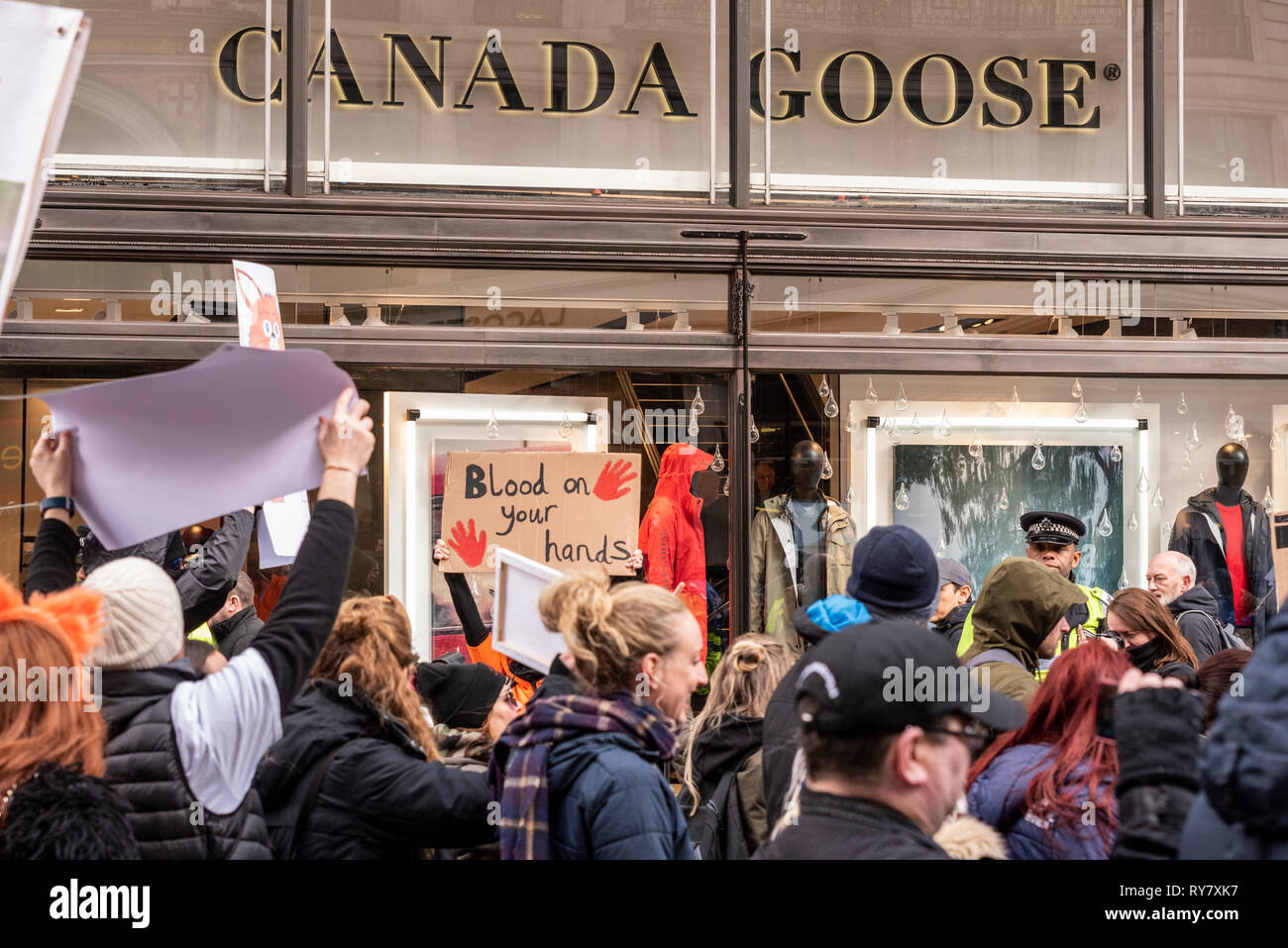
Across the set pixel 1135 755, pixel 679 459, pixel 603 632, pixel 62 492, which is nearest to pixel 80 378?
pixel 679 459

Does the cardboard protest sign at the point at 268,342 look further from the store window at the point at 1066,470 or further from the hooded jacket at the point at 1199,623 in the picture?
the hooded jacket at the point at 1199,623

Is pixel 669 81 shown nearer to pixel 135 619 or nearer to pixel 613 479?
pixel 613 479

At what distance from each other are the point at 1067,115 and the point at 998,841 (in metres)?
5.99

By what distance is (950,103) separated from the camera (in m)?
7.54

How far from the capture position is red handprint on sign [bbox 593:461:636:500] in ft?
22.4

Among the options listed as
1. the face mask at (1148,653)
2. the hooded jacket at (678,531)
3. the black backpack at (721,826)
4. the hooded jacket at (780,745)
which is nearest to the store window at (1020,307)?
the hooded jacket at (678,531)

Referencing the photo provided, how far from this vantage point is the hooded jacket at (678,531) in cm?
710

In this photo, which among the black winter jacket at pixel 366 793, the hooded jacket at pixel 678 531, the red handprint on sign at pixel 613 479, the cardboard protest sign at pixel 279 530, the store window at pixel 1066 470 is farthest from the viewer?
the store window at pixel 1066 470

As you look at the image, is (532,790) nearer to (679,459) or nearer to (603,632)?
Answer: (603,632)

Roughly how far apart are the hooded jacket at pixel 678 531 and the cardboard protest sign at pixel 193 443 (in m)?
4.30

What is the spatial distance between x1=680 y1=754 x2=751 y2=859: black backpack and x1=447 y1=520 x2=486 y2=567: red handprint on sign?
295 cm

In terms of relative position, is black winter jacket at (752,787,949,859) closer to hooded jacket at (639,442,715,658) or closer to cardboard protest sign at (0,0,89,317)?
cardboard protest sign at (0,0,89,317)

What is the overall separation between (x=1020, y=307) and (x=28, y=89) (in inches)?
230
